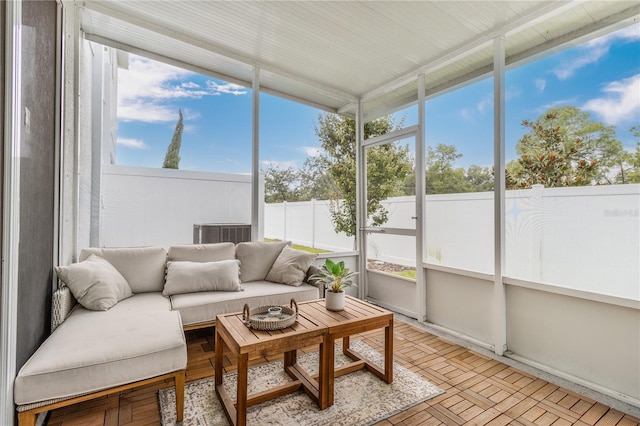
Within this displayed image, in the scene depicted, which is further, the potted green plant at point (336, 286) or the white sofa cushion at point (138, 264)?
the white sofa cushion at point (138, 264)

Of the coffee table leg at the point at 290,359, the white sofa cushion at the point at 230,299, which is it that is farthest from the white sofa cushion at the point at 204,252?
the coffee table leg at the point at 290,359

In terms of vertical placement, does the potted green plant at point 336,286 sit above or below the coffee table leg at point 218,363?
above

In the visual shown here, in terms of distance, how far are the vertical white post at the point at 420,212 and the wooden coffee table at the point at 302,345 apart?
1320 millimetres

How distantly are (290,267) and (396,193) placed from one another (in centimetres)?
164

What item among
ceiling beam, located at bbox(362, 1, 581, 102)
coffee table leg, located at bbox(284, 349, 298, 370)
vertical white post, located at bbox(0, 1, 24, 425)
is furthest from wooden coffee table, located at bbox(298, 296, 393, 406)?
ceiling beam, located at bbox(362, 1, 581, 102)

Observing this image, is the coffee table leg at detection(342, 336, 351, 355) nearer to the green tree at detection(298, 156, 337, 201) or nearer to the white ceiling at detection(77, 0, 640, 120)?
the green tree at detection(298, 156, 337, 201)

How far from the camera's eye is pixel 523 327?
8.26 ft

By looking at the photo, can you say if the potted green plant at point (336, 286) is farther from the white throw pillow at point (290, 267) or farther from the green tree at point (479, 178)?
the green tree at point (479, 178)

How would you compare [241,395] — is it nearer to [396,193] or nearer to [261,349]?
[261,349]

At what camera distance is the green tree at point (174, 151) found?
306cm

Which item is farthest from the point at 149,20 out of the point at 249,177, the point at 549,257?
the point at 549,257

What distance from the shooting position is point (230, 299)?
8.39ft

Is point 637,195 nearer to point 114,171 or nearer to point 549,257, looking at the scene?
point 549,257

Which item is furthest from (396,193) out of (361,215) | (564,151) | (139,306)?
(139,306)
